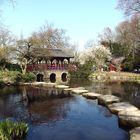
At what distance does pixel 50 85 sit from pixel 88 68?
1904cm

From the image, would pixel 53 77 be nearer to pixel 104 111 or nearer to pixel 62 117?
pixel 104 111

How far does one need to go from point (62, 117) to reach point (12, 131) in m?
5.54

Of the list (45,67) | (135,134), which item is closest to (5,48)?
(45,67)

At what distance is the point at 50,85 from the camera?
34000mm

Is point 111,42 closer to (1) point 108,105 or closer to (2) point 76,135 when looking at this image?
(1) point 108,105

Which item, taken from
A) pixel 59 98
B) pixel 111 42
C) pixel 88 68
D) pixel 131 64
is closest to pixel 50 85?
pixel 59 98

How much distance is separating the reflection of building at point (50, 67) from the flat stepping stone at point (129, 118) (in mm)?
26653

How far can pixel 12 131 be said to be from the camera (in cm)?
1258

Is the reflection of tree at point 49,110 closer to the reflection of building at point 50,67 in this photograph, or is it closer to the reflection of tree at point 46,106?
the reflection of tree at point 46,106

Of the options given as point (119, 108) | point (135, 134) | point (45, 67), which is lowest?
point (135, 134)

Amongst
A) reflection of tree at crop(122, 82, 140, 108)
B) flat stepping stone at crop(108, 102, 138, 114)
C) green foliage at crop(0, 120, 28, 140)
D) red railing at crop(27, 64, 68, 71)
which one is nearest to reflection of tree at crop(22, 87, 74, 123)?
flat stepping stone at crop(108, 102, 138, 114)

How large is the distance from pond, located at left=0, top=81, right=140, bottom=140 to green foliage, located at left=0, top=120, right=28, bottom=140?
1.59ft

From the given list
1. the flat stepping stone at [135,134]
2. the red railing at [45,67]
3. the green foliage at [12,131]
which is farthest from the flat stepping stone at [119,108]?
the red railing at [45,67]

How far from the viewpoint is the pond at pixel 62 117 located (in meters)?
13.9
